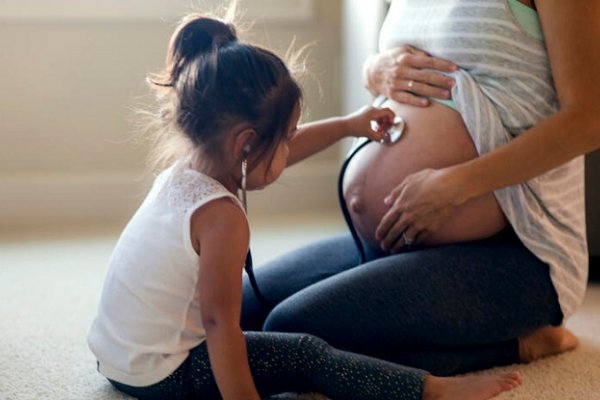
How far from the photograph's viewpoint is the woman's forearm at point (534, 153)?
106 cm

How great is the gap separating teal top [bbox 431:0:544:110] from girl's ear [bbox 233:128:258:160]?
1.32 feet

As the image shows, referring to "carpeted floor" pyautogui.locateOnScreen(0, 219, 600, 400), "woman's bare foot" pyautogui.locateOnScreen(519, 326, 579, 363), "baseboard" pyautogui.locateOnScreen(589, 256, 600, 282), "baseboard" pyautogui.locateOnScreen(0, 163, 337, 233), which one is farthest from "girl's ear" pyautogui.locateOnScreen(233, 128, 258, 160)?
"baseboard" pyautogui.locateOnScreen(0, 163, 337, 233)

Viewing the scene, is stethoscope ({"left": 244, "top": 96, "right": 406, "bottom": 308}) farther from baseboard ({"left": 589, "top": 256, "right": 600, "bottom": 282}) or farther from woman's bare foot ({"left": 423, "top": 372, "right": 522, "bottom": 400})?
baseboard ({"left": 589, "top": 256, "right": 600, "bottom": 282})

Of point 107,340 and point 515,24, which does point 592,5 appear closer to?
point 515,24

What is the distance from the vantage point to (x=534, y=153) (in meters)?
1.07

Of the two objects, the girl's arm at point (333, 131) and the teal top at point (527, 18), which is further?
the girl's arm at point (333, 131)

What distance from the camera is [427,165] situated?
46.1 inches

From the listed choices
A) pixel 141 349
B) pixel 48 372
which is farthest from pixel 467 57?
pixel 48 372

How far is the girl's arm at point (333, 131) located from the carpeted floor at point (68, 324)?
41 cm

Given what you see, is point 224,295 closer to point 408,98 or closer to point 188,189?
point 188,189

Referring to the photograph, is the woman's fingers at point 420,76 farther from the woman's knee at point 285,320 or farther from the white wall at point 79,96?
the white wall at point 79,96

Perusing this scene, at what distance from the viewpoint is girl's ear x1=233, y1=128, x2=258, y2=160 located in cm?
100

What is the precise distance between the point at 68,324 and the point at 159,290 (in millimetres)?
481

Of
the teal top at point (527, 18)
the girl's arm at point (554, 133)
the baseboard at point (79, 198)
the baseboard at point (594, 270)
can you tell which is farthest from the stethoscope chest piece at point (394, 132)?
the baseboard at point (79, 198)
